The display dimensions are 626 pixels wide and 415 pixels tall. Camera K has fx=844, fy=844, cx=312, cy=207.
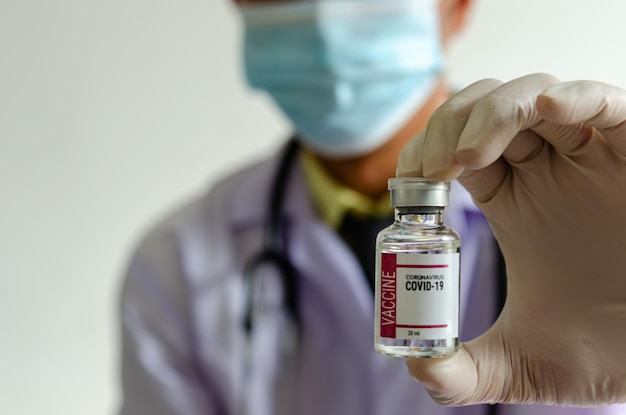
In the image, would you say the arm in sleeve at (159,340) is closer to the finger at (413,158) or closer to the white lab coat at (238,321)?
the white lab coat at (238,321)

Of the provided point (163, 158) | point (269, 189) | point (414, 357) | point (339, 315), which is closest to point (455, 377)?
point (414, 357)

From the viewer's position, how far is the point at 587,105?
1.59 feet

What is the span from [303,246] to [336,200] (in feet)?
0.26

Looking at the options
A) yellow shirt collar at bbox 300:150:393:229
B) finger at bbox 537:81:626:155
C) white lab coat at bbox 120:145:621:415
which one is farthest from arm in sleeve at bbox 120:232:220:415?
finger at bbox 537:81:626:155

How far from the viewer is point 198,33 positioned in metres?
1.75

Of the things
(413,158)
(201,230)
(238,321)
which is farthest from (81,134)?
(413,158)

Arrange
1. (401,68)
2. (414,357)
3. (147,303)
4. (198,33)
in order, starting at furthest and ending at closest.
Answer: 1. (198,33)
2. (147,303)
3. (401,68)
4. (414,357)

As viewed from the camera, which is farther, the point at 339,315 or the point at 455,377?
the point at 339,315

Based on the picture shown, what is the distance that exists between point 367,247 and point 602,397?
61 centimetres

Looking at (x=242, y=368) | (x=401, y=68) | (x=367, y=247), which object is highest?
(x=401, y=68)

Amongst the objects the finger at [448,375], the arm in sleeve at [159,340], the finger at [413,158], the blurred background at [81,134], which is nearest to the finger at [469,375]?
the finger at [448,375]

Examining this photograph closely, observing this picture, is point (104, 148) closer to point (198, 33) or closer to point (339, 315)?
point (198, 33)

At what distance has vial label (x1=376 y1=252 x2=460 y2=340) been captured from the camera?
504 mm

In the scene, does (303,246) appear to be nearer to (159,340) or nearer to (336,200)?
(336,200)
